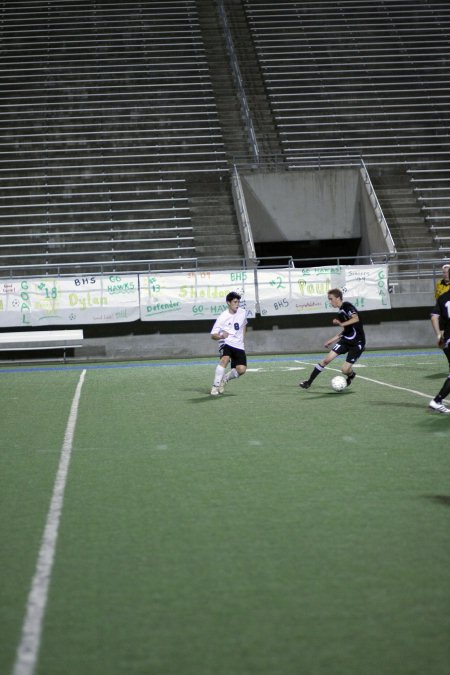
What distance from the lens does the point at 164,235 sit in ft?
91.4

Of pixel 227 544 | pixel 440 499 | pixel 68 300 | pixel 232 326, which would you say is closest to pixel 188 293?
pixel 68 300

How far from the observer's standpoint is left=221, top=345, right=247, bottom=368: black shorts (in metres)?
13.8

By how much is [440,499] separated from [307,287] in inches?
713

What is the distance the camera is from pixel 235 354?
13883 millimetres

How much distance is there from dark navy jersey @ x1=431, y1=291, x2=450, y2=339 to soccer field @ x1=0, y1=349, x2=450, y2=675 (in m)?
1.09

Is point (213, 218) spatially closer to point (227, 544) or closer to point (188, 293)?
point (188, 293)

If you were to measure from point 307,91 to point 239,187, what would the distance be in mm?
7804

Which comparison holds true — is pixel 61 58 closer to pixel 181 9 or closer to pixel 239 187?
pixel 181 9

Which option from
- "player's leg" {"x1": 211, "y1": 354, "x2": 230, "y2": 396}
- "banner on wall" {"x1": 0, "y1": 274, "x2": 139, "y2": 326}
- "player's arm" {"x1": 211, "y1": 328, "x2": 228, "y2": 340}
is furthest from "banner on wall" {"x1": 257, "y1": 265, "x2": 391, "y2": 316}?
"player's arm" {"x1": 211, "y1": 328, "x2": 228, "y2": 340}

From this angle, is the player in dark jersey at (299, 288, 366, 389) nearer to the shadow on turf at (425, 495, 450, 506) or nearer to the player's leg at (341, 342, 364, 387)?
the player's leg at (341, 342, 364, 387)

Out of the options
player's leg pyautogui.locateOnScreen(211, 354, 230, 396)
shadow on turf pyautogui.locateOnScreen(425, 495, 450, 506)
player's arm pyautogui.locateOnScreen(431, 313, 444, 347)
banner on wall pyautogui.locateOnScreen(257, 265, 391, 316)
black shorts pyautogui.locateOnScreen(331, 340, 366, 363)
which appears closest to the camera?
shadow on turf pyautogui.locateOnScreen(425, 495, 450, 506)

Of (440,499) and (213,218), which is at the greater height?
(213,218)

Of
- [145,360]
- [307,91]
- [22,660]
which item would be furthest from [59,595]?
[307,91]

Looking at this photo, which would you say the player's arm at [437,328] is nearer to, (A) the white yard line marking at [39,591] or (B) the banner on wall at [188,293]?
(A) the white yard line marking at [39,591]
